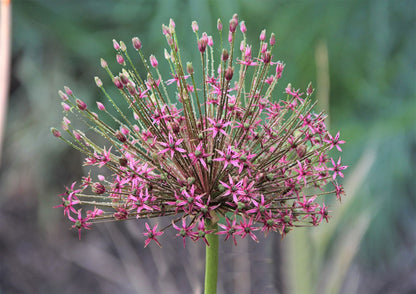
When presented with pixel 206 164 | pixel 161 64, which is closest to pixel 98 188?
pixel 206 164

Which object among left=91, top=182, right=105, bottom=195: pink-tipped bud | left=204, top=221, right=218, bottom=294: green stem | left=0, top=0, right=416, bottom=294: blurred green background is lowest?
left=204, top=221, right=218, bottom=294: green stem

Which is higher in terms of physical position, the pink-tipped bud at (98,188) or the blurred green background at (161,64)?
the blurred green background at (161,64)

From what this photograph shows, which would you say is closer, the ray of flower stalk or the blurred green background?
the ray of flower stalk

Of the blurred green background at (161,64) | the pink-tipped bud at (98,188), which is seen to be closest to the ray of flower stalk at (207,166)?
the pink-tipped bud at (98,188)

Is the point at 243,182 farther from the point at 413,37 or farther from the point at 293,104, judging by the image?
the point at 413,37

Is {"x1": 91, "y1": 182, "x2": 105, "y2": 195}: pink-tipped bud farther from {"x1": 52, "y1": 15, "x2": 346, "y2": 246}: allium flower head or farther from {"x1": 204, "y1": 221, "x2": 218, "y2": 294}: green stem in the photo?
{"x1": 204, "y1": 221, "x2": 218, "y2": 294}: green stem

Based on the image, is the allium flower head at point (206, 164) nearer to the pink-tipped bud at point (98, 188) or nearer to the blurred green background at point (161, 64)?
the pink-tipped bud at point (98, 188)

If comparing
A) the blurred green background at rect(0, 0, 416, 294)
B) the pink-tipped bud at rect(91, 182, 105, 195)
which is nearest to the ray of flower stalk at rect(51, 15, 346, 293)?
the pink-tipped bud at rect(91, 182, 105, 195)

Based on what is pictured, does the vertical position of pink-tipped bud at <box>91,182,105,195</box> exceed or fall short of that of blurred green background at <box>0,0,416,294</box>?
it falls short

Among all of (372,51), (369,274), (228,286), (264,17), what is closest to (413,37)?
(372,51)
